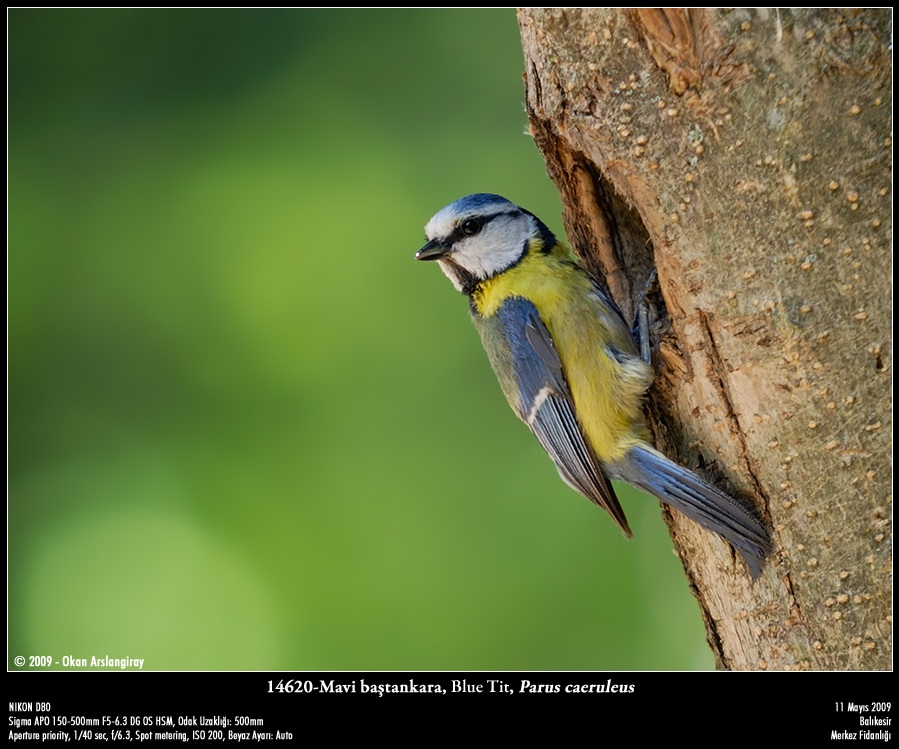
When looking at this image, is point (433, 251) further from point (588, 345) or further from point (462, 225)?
point (588, 345)

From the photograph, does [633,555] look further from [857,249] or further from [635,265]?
[857,249]

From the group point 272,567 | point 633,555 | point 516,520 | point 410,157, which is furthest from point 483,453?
point 410,157

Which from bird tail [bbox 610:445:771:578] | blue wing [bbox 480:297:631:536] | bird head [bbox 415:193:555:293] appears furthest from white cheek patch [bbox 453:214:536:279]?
bird tail [bbox 610:445:771:578]

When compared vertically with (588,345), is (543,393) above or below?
below

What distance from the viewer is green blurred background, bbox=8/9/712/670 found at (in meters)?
3.16

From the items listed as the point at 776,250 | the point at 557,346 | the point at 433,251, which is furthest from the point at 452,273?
the point at 776,250

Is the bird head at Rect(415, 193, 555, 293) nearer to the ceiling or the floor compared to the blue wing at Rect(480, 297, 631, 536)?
nearer to the ceiling

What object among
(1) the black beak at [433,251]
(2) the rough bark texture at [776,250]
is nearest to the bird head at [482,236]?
(1) the black beak at [433,251]

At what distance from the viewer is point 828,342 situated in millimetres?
1566

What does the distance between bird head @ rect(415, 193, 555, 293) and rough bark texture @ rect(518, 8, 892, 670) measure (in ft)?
2.34

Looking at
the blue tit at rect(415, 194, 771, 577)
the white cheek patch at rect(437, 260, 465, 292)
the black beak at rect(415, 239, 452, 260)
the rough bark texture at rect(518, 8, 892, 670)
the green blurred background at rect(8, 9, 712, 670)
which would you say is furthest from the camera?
the green blurred background at rect(8, 9, 712, 670)

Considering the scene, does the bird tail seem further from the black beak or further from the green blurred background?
the green blurred background

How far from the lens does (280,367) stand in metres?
3.30

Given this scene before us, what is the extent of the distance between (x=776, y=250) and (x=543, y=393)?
0.88 meters
